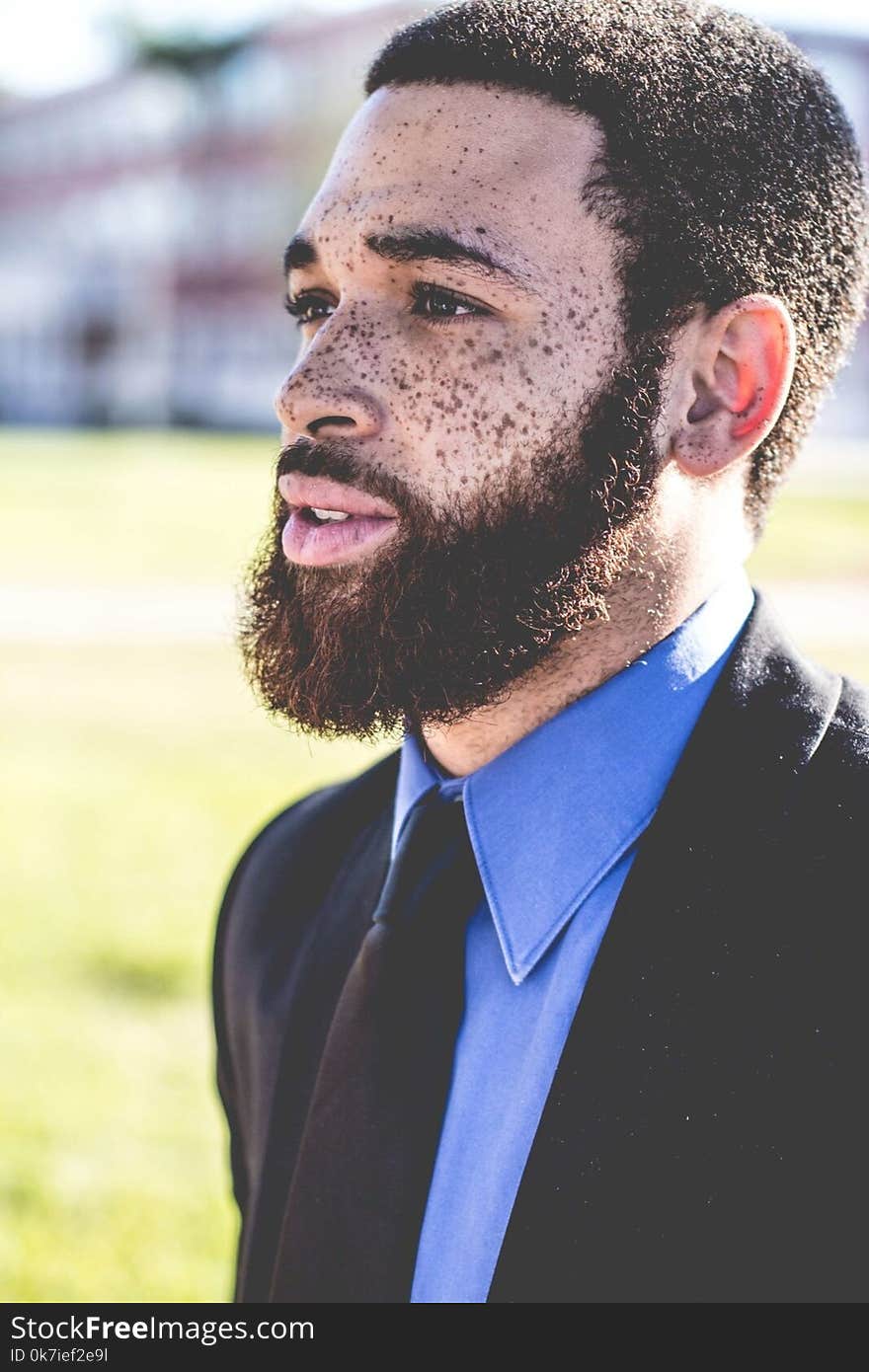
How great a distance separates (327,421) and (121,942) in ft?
15.6

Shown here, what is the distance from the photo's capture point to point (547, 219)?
6.21 feet

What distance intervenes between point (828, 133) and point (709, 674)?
927 mm

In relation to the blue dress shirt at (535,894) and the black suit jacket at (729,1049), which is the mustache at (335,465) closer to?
the blue dress shirt at (535,894)

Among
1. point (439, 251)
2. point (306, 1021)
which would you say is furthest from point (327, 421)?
point (306, 1021)

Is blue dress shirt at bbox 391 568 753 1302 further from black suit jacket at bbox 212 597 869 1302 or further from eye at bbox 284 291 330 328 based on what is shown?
eye at bbox 284 291 330 328

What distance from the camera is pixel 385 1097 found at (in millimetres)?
1778

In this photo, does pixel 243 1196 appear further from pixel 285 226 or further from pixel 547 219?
pixel 285 226

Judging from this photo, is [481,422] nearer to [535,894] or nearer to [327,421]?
[327,421]

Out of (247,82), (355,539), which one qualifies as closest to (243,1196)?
(355,539)

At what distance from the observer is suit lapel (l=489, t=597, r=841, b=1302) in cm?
152

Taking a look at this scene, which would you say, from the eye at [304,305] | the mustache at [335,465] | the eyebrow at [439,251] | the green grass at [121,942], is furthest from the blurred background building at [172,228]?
the mustache at [335,465]

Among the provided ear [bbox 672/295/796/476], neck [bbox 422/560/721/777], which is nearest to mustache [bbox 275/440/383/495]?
neck [bbox 422/560/721/777]

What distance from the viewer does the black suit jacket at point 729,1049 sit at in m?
1.48

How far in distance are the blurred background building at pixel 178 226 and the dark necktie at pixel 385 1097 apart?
45.9m
